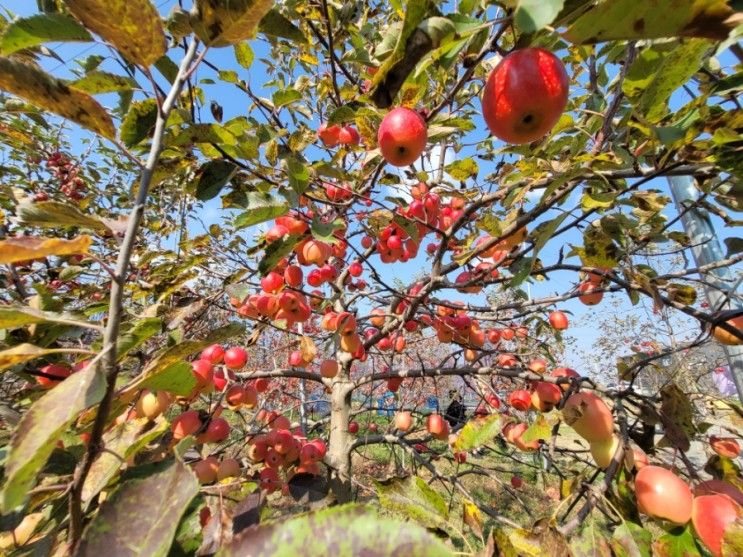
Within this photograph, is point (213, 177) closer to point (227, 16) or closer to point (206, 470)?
point (227, 16)

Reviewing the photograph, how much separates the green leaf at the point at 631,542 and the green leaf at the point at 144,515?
853 millimetres

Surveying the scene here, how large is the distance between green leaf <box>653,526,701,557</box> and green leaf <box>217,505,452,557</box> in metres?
0.82

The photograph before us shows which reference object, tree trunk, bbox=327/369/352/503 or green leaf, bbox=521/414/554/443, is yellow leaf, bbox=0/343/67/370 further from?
tree trunk, bbox=327/369/352/503

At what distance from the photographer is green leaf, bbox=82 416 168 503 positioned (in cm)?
62

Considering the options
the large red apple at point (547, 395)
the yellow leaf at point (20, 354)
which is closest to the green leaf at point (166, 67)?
the yellow leaf at point (20, 354)

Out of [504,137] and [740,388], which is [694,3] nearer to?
[504,137]

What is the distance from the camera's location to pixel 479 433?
1.20 m

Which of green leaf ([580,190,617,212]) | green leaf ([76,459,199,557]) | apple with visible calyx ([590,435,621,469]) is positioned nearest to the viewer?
green leaf ([76,459,199,557])

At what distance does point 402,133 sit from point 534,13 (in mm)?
554

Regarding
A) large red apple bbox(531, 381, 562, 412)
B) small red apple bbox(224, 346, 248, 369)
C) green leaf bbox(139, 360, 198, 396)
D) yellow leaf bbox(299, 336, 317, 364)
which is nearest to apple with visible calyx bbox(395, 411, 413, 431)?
yellow leaf bbox(299, 336, 317, 364)

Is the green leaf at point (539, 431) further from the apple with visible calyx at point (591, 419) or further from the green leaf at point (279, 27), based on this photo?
the green leaf at point (279, 27)

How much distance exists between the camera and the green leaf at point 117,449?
62 cm

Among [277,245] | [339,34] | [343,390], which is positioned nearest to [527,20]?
[277,245]

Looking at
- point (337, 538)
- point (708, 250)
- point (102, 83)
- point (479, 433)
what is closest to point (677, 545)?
point (479, 433)
